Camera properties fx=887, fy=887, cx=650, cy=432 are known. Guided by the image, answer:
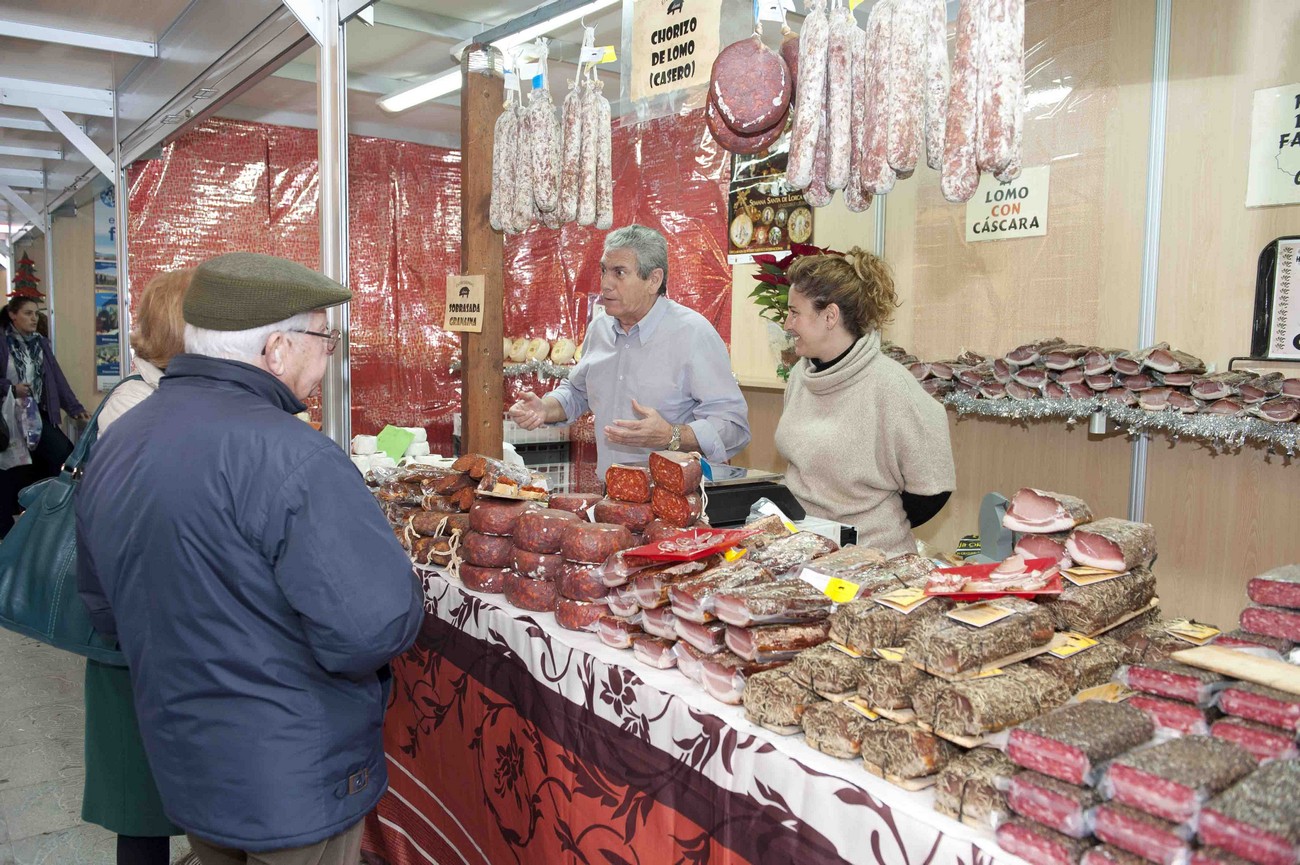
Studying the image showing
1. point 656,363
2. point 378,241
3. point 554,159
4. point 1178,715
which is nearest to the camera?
point 1178,715

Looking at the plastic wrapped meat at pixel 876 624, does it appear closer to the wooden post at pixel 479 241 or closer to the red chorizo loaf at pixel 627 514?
the red chorizo loaf at pixel 627 514

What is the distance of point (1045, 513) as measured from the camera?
6.10 feet

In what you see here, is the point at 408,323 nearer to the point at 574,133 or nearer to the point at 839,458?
the point at 574,133

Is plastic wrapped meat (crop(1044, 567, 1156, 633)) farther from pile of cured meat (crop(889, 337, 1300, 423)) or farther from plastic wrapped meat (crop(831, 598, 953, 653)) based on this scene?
pile of cured meat (crop(889, 337, 1300, 423))

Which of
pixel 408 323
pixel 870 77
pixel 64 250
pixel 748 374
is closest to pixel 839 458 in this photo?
pixel 870 77

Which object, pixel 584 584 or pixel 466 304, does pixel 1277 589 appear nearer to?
pixel 584 584

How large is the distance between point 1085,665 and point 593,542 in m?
1.09

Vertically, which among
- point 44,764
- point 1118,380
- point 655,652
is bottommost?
point 44,764

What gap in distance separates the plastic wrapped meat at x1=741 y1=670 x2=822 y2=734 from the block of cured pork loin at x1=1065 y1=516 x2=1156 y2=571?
25.5 inches

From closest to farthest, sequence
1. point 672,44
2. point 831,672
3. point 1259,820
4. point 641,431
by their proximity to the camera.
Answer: point 1259,820
point 831,672
point 672,44
point 641,431

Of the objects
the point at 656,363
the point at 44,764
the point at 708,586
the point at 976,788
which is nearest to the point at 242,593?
the point at 708,586

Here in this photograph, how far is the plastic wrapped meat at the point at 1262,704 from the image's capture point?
1197 millimetres

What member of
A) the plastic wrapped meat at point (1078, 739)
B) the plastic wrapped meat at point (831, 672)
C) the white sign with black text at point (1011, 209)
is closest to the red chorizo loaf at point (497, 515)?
the plastic wrapped meat at point (831, 672)

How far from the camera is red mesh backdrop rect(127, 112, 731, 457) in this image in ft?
21.1
